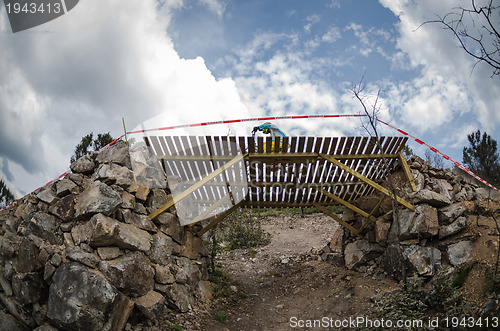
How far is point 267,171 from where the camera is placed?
7.88 meters

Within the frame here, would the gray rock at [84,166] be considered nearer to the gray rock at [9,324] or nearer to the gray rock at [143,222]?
the gray rock at [143,222]

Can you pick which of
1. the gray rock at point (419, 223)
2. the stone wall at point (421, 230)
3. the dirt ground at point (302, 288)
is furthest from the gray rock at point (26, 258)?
the gray rock at point (419, 223)

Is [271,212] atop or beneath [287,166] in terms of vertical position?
atop

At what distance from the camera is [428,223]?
23.0ft

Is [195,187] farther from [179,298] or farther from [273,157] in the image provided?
[179,298]

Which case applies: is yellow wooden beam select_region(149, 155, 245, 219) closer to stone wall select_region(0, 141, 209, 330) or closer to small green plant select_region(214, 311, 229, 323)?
stone wall select_region(0, 141, 209, 330)

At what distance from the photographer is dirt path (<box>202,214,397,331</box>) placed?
6.95 meters

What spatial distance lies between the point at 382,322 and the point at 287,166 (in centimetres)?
364

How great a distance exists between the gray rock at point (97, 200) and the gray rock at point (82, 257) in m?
0.62

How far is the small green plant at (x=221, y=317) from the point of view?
6742mm

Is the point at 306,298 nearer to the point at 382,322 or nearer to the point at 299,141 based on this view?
the point at 382,322

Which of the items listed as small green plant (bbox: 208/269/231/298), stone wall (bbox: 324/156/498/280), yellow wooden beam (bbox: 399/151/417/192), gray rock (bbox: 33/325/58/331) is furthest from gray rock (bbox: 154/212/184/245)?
yellow wooden beam (bbox: 399/151/417/192)

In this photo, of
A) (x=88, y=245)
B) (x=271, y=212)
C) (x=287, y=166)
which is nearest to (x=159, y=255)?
(x=88, y=245)

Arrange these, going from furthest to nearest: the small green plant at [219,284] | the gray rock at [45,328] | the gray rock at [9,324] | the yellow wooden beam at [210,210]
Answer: the yellow wooden beam at [210,210] → the small green plant at [219,284] → the gray rock at [9,324] → the gray rock at [45,328]
